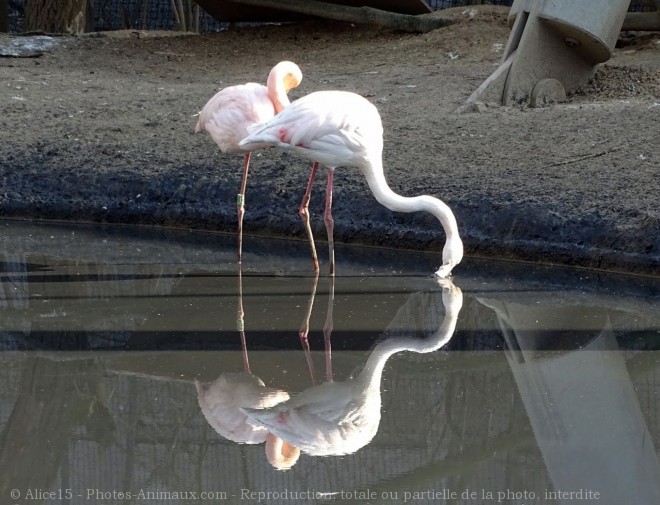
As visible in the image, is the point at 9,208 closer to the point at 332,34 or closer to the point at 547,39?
the point at 547,39

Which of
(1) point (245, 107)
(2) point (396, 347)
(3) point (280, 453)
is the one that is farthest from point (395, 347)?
(1) point (245, 107)

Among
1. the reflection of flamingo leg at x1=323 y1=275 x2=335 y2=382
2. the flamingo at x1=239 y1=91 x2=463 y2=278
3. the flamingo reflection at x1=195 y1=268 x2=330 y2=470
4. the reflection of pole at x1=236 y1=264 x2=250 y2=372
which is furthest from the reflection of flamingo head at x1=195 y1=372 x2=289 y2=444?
the flamingo at x1=239 y1=91 x2=463 y2=278

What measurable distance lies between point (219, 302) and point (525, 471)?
6.95 feet

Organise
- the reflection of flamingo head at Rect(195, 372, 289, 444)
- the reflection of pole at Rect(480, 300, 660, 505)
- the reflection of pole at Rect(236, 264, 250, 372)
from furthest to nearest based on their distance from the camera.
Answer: the reflection of pole at Rect(236, 264, 250, 372), the reflection of flamingo head at Rect(195, 372, 289, 444), the reflection of pole at Rect(480, 300, 660, 505)

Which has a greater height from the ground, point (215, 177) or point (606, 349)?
point (606, 349)

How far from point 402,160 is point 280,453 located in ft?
12.2

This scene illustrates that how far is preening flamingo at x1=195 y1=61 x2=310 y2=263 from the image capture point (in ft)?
18.6

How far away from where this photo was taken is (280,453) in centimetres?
322

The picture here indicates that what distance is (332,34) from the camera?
420 inches

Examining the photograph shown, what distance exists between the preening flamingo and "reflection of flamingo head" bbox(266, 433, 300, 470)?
252 cm

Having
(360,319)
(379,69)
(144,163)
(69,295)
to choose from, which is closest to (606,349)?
(360,319)

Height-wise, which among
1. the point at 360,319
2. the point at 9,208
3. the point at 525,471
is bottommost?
the point at 9,208

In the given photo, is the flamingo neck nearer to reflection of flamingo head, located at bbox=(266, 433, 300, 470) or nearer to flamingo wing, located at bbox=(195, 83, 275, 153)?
reflection of flamingo head, located at bbox=(266, 433, 300, 470)

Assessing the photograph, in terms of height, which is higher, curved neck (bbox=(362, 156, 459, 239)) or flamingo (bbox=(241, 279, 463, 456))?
flamingo (bbox=(241, 279, 463, 456))
